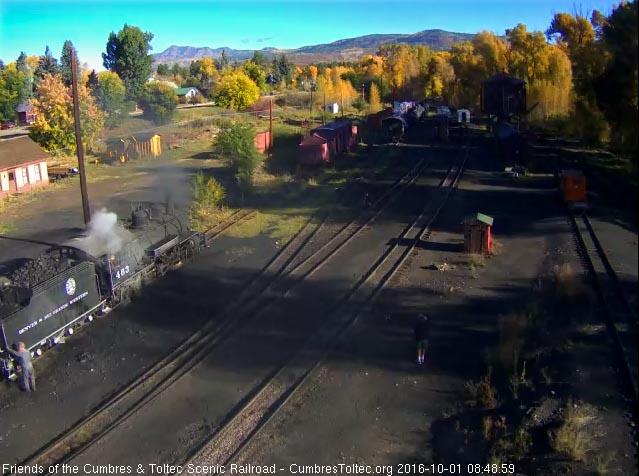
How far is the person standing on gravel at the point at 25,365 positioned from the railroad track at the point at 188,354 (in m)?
A: 1.90

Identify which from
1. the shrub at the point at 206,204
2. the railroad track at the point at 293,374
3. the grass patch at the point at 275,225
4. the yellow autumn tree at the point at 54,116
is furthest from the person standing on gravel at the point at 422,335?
the yellow autumn tree at the point at 54,116

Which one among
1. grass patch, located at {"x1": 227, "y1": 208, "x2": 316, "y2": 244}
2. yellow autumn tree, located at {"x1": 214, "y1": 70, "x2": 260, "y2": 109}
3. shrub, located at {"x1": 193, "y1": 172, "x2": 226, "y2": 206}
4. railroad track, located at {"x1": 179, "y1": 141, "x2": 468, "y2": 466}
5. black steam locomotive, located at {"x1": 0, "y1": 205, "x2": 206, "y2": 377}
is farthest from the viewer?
yellow autumn tree, located at {"x1": 214, "y1": 70, "x2": 260, "y2": 109}

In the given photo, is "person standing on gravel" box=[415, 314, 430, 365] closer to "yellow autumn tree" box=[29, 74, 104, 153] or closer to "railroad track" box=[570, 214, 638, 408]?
"railroad track" box=[570, 214, 638, 408]

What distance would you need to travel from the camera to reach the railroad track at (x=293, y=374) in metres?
9.08

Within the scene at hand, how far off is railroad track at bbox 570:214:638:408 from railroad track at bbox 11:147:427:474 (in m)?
8.33

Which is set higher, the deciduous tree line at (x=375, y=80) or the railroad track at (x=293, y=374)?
the deciduous tree line at (x=375, y=80)


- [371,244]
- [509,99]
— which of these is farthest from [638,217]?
[509,99]

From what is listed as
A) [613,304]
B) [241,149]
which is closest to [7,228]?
[241,149]

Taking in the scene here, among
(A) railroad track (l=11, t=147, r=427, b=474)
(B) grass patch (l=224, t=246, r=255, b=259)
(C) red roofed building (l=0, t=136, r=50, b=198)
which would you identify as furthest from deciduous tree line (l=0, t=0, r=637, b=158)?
(B) grass patch (l=224, t=246, r=255, b=259)

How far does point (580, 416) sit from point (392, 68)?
91186 mm

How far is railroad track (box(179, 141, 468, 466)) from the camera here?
908 centimetres

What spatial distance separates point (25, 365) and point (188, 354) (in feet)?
10.8

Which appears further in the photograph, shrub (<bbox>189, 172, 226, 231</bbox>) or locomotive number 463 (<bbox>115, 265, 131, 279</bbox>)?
shrub (<bbox>189, 172, 226, 231</bbox>)

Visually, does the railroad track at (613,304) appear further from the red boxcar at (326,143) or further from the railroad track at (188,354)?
the red boxcar at (326,143)
